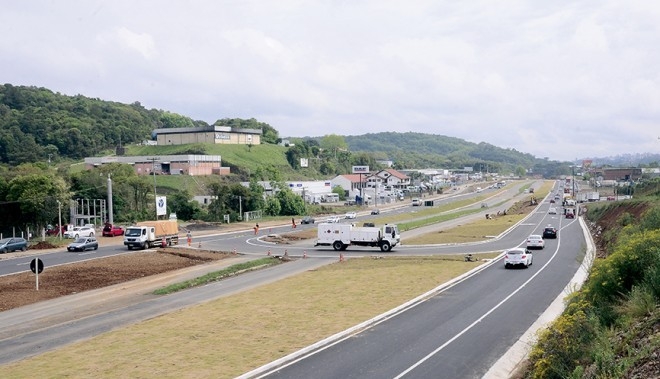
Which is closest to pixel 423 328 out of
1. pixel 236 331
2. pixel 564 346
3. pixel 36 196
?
pixel 236 331

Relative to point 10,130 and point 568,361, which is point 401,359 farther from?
point 10,130

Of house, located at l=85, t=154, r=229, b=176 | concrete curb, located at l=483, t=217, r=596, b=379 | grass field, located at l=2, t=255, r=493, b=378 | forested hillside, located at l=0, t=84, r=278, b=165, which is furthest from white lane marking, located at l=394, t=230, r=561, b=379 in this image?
forested hillside, located at l=0, t=84, r=278, b=165

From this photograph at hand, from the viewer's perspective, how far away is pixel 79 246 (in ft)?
185

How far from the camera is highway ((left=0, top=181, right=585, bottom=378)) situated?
19.0 m

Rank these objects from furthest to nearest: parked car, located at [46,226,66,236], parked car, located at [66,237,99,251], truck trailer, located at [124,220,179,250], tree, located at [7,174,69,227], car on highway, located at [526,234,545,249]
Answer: parked car, located at [46,226,66,236] < tree, located at [7,174,69,227] < truck trailer, located at [124,220,179,250] < parked car, located at [66,237,99,251] < car on highway, located at [526,234,545,249]

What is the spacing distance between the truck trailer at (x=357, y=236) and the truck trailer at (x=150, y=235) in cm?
1525

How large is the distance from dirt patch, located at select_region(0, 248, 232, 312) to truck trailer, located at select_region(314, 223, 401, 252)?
8.95 meters

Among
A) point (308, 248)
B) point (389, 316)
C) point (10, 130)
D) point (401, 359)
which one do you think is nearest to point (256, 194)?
point (308, 248)

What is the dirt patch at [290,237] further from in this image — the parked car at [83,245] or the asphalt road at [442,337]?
the asphalt road at [442,337]

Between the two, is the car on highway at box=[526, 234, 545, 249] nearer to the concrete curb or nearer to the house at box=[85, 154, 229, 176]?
the concrete curb

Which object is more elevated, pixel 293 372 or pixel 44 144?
pixel 44 144

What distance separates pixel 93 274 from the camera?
42688 millimetres

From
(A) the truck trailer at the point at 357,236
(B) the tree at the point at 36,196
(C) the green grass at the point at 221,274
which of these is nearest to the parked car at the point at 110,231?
(B) the tree at the point at 36,196

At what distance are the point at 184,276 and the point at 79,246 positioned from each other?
62.6 feet
